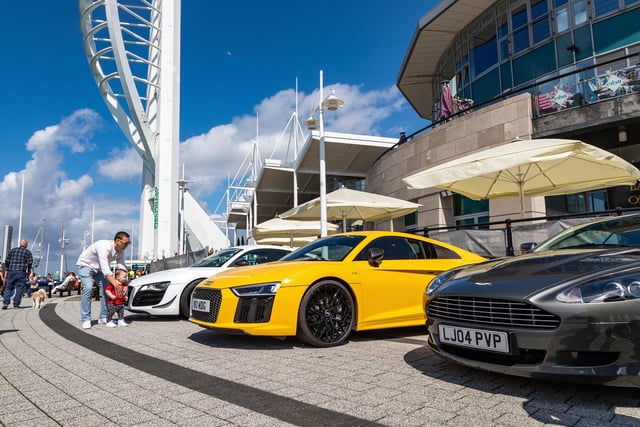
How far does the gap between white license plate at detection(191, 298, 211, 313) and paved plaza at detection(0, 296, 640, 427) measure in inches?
16.9

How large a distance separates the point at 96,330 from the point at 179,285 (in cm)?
147

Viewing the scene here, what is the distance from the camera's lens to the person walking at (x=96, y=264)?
23.6 ft

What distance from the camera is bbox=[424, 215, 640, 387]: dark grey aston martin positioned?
2.69 metres

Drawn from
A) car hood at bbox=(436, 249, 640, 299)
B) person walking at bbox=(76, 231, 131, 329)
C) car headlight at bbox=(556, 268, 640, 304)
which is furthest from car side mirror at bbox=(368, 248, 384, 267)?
person walking at bbox=(76, 231, 131, 329)

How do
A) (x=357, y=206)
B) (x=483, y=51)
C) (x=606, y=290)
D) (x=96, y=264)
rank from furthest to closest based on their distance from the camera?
(x=483, y=51) → (x=357, y=206) → (x=96, y=264) → (x=606, y=290)

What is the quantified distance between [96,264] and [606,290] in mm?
7100

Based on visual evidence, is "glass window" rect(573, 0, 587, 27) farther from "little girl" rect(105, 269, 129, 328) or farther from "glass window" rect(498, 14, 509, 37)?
"little girl" rect(105, 269, 129, 328)

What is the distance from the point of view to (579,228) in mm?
4676

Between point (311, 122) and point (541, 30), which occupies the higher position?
point (541, 30)

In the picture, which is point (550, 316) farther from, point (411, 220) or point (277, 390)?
point (411, 220)

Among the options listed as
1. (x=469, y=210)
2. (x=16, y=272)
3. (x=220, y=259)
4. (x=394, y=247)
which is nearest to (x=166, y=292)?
(x=220, y=259)

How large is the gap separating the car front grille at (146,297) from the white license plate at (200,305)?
2602mm

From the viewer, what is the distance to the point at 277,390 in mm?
3385

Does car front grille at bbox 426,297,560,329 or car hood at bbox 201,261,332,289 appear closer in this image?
car front grille at bbox 426,297,560,329
